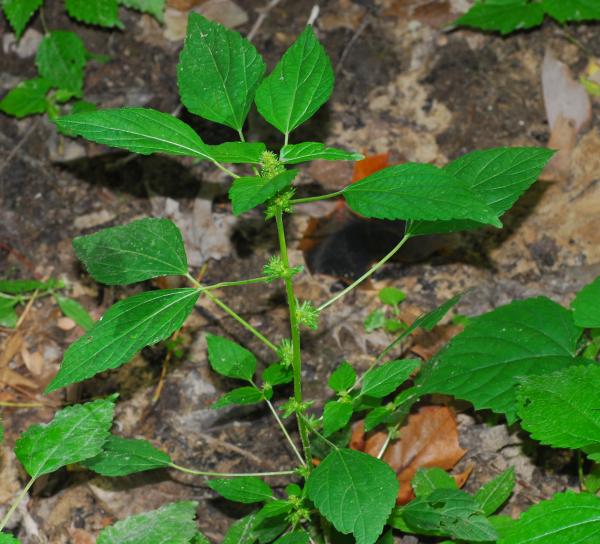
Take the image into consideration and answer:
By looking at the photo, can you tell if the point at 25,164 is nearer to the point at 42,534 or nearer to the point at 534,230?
the point at 42,534

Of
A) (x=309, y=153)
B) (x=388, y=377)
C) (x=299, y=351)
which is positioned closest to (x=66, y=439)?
(x=299, y=351)

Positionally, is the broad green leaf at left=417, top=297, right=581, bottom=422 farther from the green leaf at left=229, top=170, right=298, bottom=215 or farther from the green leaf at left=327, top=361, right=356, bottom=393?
the green leaf at left=229, top=170, right=298, bottom=215

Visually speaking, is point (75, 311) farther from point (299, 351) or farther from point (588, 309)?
point (588, 309)

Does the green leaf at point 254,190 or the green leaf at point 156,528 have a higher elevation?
the green leaf at point 254,190

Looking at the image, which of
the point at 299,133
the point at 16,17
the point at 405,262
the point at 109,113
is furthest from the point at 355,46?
the point at 109,113

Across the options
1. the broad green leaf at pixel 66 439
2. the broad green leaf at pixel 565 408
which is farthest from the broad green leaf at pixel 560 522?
the broad green leaf at pixel 66 439

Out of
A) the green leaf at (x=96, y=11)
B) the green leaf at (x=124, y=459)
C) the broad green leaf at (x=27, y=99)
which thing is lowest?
the green leaf at (x=124, y=459)

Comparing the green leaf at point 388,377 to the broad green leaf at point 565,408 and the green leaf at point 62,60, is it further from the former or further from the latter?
the green leaf at point 62,60
